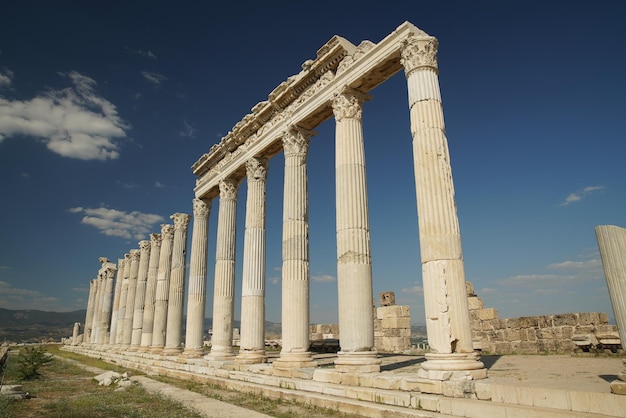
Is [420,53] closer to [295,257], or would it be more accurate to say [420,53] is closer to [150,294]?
[295,257]

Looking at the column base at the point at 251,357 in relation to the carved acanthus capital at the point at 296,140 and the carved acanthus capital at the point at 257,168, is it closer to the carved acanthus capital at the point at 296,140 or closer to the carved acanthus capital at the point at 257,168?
the carved acanthus capital at the point at 257,168

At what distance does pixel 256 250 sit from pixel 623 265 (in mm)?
13991

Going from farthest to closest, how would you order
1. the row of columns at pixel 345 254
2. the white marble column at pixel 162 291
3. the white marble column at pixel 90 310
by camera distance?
the white marble column at pixel 90 310 → the white marble column at pixel 162 291 → the row of columns at pixel 345 254

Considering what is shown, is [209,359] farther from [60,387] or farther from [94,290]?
[94,290]

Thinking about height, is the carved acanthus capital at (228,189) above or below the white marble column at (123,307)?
above

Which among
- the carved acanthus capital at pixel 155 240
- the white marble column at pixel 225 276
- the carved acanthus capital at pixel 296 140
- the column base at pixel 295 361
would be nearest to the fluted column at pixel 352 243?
the column base at pixel 295 361

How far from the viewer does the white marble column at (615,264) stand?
7.40 metres

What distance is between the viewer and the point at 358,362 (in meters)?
12.0


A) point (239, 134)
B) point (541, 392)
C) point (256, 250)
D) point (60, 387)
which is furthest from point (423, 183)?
point (60, 387)

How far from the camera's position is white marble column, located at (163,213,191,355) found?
2511cm

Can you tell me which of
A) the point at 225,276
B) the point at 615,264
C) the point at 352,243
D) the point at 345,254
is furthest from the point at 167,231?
the point at 615,264

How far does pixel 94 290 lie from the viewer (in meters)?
52.5

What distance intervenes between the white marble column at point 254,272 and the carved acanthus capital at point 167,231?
1244cm

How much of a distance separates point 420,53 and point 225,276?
14.2 m
